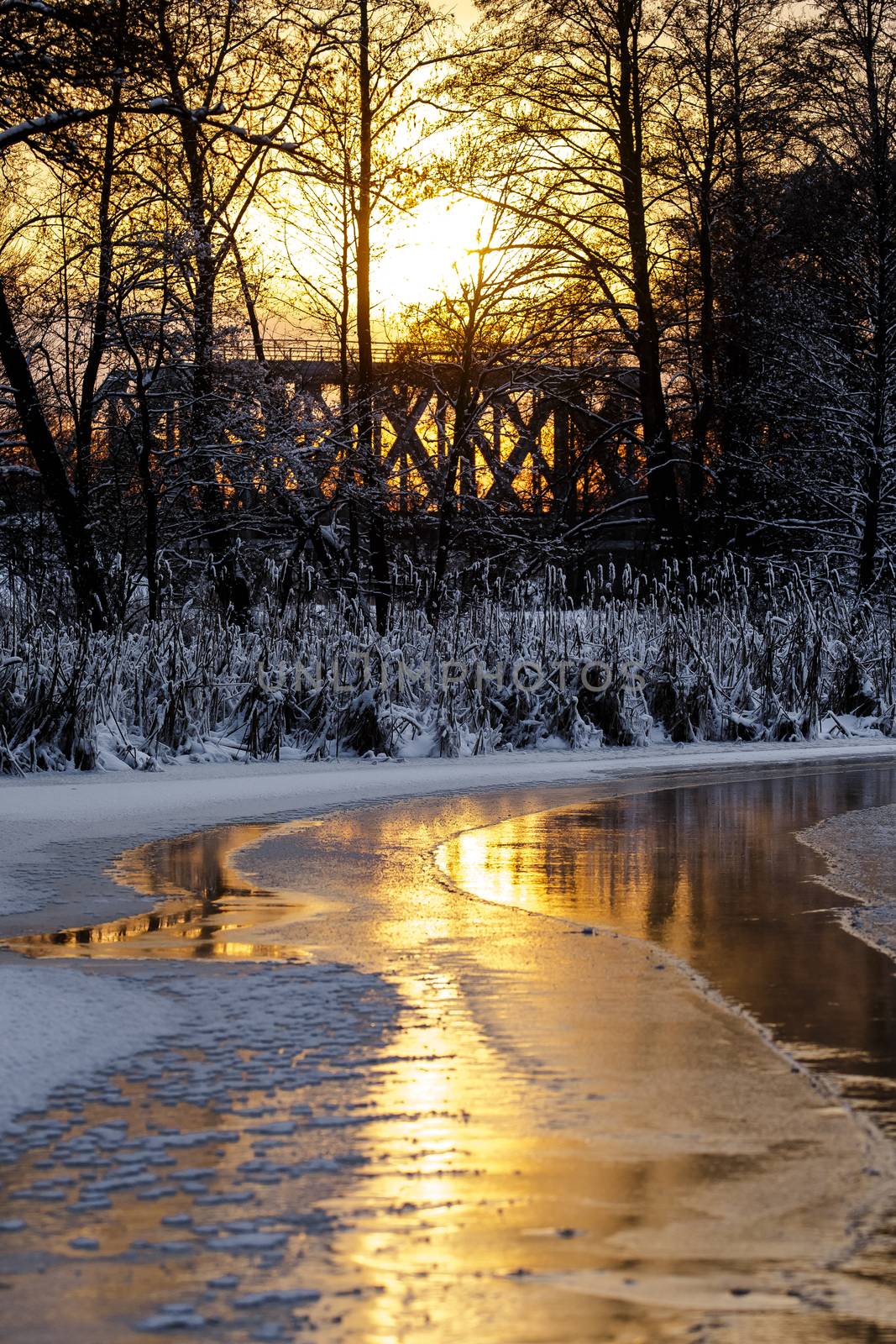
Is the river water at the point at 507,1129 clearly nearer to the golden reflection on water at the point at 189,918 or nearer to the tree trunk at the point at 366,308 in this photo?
the golden reflection on water at the point at 189,918

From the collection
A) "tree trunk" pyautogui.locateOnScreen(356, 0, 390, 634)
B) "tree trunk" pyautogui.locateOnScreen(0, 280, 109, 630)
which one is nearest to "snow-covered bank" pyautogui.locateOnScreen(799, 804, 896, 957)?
"tree trunk" pyautogui.locateOnScreen(0, 280, 109, 630)

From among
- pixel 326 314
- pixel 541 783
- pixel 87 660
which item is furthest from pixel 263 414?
pixel 541 783

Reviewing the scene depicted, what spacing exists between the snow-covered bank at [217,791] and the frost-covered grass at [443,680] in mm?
388

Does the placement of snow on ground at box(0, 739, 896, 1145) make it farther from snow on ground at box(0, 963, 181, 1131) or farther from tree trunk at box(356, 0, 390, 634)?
tree trunk at box(356, 0, 390, 634)

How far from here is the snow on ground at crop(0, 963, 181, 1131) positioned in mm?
3441

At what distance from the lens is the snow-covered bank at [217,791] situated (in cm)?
661

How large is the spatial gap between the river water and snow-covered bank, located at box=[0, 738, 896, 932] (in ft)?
2.97

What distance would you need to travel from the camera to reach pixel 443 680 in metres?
13.4

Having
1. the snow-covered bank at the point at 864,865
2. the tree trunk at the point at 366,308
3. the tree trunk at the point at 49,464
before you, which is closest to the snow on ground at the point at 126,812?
the snow-covered bank at the point at 864,865

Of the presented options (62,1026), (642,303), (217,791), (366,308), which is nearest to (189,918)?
(62,1026)

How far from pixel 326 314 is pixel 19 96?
8777 mm

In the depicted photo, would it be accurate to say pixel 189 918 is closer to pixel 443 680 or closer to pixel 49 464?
pixel 443 680

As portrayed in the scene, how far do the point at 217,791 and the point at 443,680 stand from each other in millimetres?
3941

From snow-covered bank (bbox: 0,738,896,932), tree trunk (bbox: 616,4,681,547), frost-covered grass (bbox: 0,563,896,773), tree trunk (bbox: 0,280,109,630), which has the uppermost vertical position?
tree trunk (bbox: 616,4,681,547)
